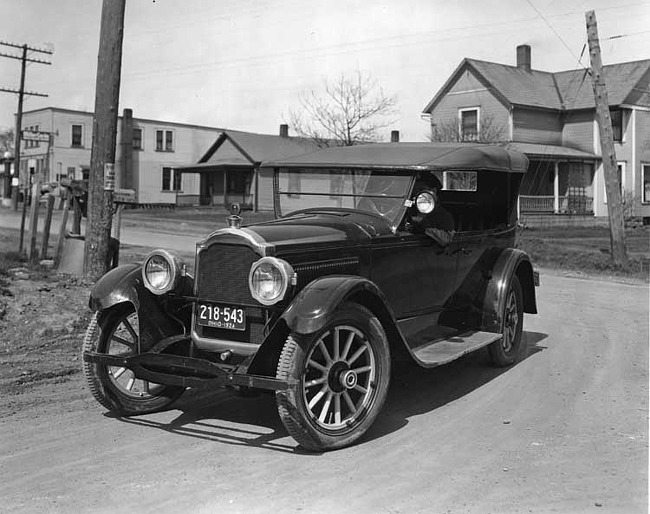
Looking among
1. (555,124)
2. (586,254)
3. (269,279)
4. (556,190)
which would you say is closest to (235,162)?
(555,124)

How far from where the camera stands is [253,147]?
4716 cm

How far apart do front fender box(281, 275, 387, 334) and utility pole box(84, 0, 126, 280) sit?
5.31 meters

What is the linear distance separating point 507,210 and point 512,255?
1.87 ft

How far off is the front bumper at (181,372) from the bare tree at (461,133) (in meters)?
27.3

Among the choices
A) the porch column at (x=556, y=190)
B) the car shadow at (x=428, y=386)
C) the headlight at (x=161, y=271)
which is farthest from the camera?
the porch column at (x=556, y=190)

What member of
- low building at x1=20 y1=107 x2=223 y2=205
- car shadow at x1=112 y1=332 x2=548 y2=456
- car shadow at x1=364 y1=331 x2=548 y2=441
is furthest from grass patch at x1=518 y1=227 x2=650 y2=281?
low building at x1=20 y1=107 x2=223 y2=205

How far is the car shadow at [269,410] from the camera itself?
5008 mm

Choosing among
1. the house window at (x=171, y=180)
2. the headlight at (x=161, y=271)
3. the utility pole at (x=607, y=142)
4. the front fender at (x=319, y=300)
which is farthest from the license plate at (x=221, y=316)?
the house window at (x=171, y=180)

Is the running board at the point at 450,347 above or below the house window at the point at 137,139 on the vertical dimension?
below

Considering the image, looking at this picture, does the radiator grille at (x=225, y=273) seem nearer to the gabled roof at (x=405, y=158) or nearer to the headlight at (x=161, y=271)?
the headlight at (x=161, y=271)

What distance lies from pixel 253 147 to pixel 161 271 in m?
42.5

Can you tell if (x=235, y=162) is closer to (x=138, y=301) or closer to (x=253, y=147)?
(x=253, y=147)

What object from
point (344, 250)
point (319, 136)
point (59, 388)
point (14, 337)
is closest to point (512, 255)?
point (344, 250)

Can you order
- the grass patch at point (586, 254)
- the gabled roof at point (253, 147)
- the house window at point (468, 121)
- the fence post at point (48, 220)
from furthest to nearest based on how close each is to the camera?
the gabled roof at point (253, 147)
the house window at point (468, 121)
the grass patch at point (586, 254)
the fence post at point (48, 220)
